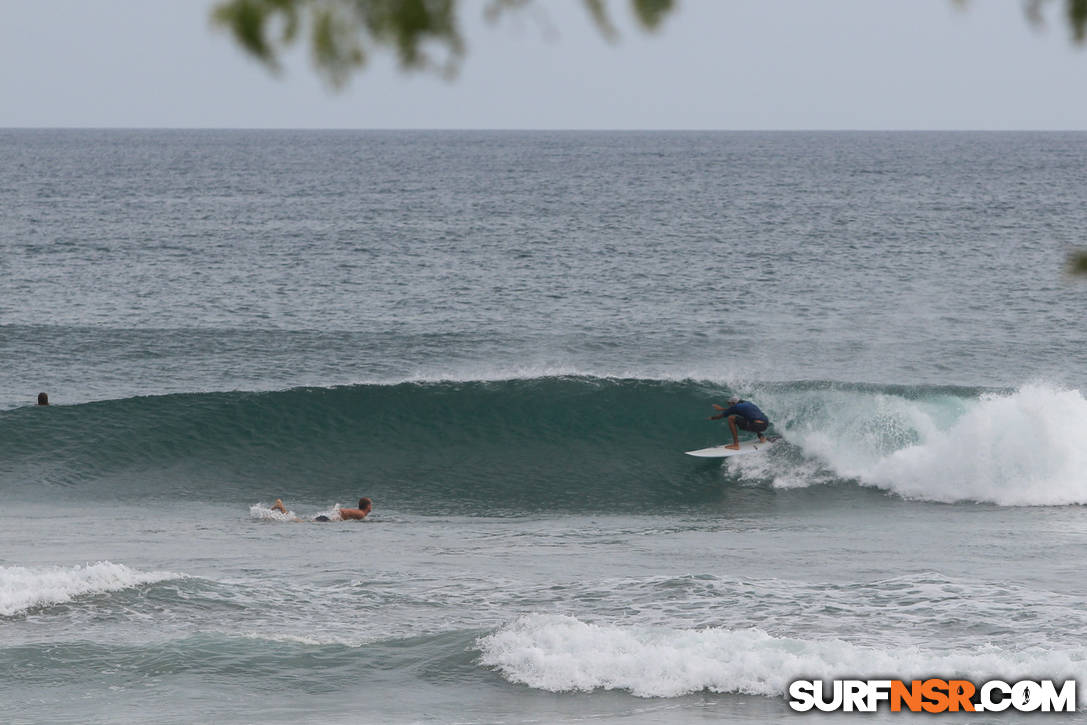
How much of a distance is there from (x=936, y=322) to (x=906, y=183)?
66.3 metres

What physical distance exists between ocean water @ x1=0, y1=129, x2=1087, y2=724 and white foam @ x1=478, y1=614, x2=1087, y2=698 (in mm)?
36

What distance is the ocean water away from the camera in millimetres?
10844

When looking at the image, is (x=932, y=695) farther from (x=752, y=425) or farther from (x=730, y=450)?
(x=730, y=450)

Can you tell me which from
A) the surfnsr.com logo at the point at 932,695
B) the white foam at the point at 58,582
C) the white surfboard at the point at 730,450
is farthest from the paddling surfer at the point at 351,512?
the surfnsr.com logo at the point at 932,695

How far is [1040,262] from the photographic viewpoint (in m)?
49.9

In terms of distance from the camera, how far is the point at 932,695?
10180mm

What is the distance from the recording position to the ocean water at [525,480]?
35.6 ft

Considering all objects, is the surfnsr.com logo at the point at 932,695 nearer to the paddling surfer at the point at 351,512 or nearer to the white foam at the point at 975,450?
the white foam at the point at 975,450

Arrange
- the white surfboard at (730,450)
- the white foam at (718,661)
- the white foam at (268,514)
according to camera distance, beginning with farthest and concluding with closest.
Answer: the white surfboard at (730,450)
the white foam at (268,514)
the white foam at (718,661)

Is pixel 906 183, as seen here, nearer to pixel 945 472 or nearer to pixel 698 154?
pixel 698 154

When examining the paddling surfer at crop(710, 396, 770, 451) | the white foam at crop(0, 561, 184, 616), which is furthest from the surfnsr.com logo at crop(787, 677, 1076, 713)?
the paddling surfer at crop(710, 396, 770, 451)

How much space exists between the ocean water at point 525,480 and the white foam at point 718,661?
4 cm

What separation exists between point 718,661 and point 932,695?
5.92 feet

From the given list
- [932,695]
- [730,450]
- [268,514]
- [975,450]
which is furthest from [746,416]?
[932,695]
